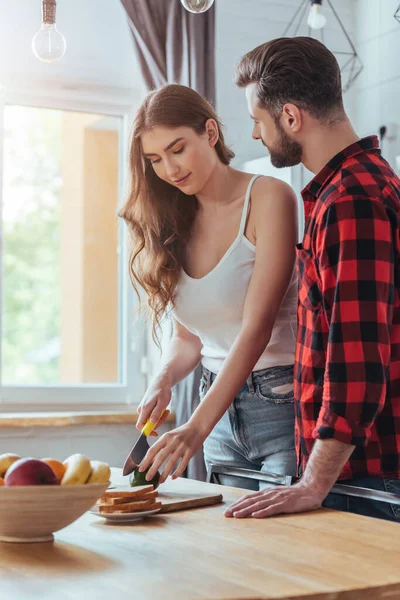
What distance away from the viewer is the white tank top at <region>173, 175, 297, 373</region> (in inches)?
67.9

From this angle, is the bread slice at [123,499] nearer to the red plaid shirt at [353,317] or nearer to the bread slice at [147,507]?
the bread slice at [147,507]

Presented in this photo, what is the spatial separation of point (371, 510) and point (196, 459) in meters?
1.80

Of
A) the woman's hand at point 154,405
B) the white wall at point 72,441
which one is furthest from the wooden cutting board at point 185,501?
the white wall at point 72,441

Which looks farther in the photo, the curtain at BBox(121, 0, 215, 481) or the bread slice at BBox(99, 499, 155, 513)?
the curtain at BBox(121, 0, 215, 481)

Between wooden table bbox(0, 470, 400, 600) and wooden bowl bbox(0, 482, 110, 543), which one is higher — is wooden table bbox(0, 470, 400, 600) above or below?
below

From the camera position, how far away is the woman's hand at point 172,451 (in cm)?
138

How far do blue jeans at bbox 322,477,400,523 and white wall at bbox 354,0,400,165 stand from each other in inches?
81.9

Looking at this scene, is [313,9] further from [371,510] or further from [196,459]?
[371,510]

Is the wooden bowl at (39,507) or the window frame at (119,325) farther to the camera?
the window frame at (119,325)

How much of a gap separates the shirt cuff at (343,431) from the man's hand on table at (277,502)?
10 centimetres

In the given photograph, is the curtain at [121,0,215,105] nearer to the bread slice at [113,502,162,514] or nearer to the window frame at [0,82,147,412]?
the window frame at [0,82,147,412]

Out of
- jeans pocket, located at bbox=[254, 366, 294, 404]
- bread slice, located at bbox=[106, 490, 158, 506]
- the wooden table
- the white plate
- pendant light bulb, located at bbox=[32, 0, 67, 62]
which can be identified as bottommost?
the wooden table

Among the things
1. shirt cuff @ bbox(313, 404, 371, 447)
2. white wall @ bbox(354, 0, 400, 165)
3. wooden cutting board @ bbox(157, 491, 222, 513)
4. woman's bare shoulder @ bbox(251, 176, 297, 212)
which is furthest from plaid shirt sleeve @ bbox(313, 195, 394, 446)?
white wall @ bbox(354, 0, 400, 165)

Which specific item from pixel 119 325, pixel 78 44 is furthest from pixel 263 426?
pixel 78 44
